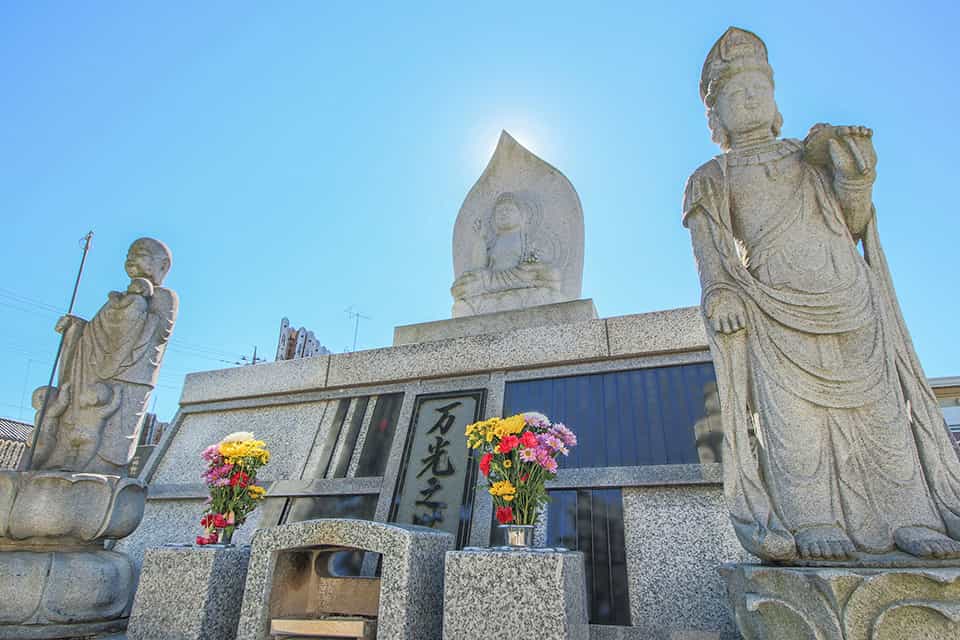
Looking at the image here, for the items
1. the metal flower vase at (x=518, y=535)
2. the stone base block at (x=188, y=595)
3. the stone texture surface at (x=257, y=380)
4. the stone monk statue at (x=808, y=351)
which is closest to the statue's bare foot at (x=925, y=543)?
the stone monk statue at (x=808, y=351)

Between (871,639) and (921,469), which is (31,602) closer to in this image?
(871,639)

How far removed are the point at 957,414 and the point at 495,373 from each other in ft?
44.9

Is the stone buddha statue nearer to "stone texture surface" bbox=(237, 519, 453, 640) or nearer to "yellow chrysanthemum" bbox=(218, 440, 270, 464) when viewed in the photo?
"yellow chrysanthemum" bbox=(218, 440, 270, 464)

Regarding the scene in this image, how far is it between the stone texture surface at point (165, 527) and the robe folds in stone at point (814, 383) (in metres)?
5.16

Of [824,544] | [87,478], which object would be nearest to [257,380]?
[87,478]

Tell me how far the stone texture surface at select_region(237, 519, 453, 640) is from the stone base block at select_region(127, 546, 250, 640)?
39 centimetres

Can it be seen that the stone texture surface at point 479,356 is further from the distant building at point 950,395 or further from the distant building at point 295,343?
the distant building at point 950,395

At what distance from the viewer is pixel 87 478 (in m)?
4.27

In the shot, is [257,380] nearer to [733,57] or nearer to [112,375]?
[112,375]

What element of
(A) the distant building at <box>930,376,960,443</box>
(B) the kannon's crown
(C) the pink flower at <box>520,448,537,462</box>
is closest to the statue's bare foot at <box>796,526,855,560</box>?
(C) the pink flower at <box>520,448,537,462</box>

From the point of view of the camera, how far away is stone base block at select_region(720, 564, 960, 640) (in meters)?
2.25

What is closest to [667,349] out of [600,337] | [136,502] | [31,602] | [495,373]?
[600,337]

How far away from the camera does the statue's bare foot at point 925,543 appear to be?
2375 mm

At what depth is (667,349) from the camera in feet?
15.9
